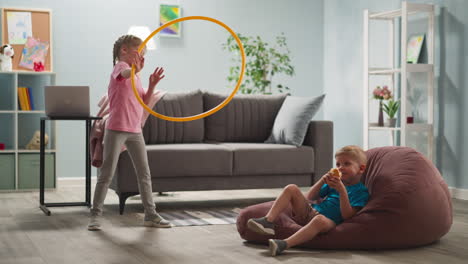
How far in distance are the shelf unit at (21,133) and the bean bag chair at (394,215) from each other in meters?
2.87

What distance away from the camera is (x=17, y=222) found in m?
3.92

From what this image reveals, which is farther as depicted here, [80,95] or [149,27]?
[149,27]

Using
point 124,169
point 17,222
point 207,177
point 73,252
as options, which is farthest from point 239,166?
point 73,252

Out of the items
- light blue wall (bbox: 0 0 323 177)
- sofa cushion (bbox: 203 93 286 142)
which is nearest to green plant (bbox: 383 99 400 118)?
sofa cushion (bbox: 203 93 286 142)

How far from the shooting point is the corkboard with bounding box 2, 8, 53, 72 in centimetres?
566

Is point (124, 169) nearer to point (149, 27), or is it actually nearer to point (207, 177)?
point (207, 177)

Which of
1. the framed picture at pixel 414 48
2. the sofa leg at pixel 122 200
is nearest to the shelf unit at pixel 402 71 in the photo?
the framed picture at pixel 414 48

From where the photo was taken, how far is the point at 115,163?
12.1 ft

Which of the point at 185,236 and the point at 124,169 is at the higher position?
the point at 124,169

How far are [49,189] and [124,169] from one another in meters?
1.60

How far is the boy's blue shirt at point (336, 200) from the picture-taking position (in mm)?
3154

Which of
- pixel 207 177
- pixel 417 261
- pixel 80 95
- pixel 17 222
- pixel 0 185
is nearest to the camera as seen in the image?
pixel 417 261

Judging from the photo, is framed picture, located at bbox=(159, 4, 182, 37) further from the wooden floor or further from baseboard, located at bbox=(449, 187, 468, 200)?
baseboard, located at bbox=(449, 187, 468, 200)

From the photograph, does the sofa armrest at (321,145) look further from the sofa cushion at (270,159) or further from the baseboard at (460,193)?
the baseboard at (460,193)
